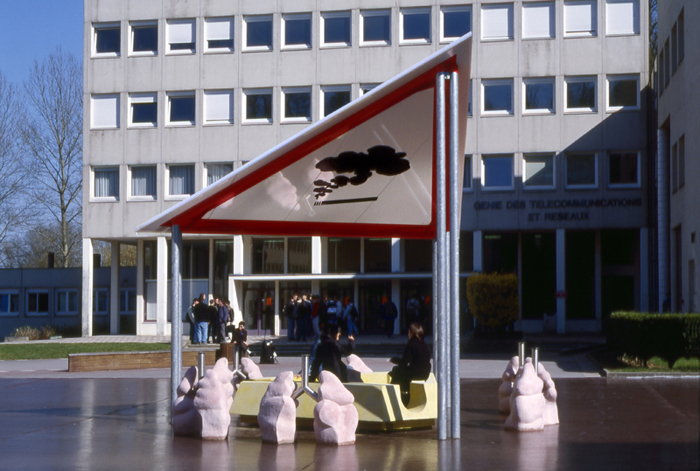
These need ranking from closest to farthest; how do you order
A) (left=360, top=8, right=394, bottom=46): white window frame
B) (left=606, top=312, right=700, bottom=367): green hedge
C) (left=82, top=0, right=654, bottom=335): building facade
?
(left=606, top=312, right=700, bottom=367): green hedge → (left=82, top=0, right=654, bottom=335): building facade → (left=360, top=8, right=394, bottom=46): white window frame

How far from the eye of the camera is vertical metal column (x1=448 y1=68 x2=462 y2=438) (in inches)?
408

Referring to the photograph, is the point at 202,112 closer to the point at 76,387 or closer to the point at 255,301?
the point at 255,301

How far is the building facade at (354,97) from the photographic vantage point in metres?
39.0

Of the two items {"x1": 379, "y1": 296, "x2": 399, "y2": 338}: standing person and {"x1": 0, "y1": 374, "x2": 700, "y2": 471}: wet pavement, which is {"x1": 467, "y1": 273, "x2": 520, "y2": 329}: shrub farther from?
{"x1": 0, "y1": 374, "x2": 700, "y2": 471}: wet pavement

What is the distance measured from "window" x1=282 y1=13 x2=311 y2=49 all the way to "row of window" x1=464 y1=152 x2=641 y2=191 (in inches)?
360

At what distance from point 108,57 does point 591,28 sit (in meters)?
21.6

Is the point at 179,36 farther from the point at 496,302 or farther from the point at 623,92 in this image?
the point at 496,302

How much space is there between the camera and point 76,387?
1845cm

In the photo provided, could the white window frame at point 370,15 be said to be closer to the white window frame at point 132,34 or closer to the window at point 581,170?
the window at point 581,170

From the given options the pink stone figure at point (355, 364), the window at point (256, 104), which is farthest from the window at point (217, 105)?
the pink stone figure at point (355, 364)

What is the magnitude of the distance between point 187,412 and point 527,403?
4038 mm

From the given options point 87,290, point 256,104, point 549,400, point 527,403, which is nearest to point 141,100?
point 256,104

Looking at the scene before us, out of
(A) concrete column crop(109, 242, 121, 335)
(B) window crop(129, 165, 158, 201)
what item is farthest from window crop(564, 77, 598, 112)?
(A) concrete column crop(109, 242, 121, 335)

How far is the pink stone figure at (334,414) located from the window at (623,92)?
1244 inches
